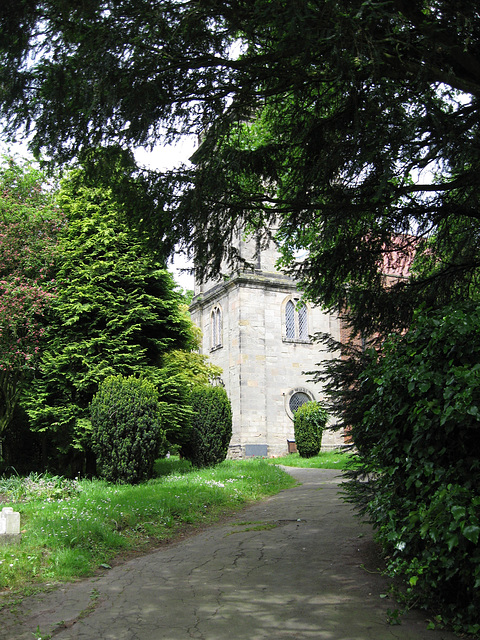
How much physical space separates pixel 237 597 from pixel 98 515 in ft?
11.6

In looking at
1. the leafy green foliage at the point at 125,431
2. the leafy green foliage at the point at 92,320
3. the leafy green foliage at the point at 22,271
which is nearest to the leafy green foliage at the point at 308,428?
the leafy green foliage at the point at 92,320

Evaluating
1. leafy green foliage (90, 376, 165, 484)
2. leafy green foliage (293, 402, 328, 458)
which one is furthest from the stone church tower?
leafy green foliage (90, 376, 165, 484)

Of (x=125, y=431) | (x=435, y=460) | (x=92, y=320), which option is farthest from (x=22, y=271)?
(x=435, y=460)

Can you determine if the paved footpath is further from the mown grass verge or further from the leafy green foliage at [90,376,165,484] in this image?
the leafy green foliage at [90,376,165,484]

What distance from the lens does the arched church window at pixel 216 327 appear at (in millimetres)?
28703

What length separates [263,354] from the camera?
26578 mm

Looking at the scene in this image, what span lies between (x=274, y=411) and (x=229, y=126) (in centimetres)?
2150

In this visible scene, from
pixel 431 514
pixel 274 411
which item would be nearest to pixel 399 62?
pixel 431 514

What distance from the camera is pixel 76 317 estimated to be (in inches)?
482

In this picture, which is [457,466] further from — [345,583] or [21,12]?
[21,12]

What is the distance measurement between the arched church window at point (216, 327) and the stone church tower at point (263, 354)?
0.19ft

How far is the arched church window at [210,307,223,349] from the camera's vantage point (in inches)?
1130

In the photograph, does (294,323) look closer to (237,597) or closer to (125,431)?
(125,431)

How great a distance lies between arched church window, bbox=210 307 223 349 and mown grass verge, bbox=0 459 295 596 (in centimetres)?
1598
